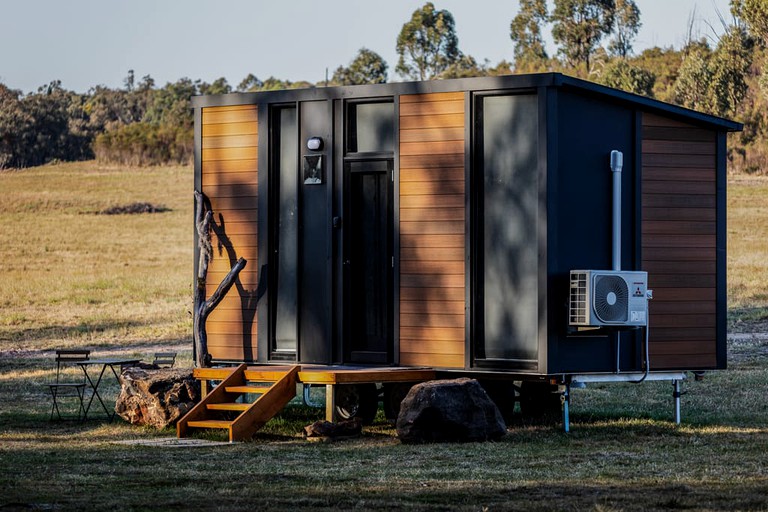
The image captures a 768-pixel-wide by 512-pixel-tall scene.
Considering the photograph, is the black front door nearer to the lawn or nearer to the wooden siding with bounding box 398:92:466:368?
the wooden siding with bounding box 398:92:466:368

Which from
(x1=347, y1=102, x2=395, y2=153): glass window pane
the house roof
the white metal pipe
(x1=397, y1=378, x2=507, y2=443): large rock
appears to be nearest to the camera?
(x1=397, y1=378, x2=507, y2=443): large rock

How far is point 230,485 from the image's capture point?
9.08 m

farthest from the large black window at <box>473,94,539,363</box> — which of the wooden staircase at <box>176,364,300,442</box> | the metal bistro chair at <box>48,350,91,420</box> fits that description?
the metal bistro chair at <box>48,350,91,420</box>

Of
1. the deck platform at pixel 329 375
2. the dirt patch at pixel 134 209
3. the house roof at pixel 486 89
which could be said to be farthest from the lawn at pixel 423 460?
the dirt patch at pixel 134 209

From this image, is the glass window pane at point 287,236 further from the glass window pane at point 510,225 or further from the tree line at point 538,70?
the tree line at point 538,70

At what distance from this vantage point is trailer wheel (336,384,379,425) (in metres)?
13.6

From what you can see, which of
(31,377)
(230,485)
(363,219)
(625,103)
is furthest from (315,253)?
(31,377)

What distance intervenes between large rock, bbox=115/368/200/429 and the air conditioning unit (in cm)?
392

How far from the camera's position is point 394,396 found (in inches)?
525

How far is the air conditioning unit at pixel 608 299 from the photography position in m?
12.2

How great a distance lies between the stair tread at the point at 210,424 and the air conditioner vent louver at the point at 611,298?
358 centimetres

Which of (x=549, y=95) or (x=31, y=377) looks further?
(x=31, y=377)

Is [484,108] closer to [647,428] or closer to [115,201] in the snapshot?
[647,428]

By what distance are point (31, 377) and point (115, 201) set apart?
30.7m
